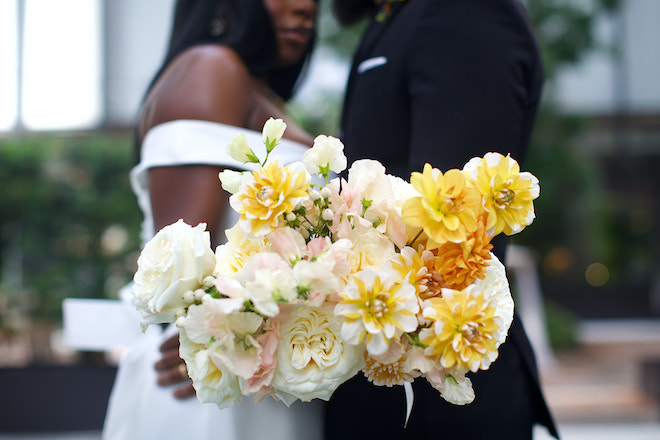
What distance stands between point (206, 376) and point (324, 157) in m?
0.36

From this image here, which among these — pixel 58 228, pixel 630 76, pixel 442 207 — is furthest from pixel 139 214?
pixel 630 76

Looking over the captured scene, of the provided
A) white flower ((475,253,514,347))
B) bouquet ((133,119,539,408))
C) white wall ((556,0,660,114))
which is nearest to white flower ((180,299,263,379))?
bouquet ((133,119,539,408))

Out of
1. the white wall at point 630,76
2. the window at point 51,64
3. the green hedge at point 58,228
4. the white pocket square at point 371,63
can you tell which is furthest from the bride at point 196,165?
the white wall at point 630,76

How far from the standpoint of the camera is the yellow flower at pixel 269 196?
82cm

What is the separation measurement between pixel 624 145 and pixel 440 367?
14.1 metres

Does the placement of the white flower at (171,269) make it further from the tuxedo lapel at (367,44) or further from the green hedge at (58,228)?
the green hedge at (58,228)

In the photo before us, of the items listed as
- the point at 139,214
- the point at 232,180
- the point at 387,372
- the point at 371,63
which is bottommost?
the point at 139,214

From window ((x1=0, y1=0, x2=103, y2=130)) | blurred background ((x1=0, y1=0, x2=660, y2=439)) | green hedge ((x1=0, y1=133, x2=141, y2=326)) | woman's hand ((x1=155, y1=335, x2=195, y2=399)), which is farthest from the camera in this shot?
window ((x1=0, y1=0, x2=103, y2=130))

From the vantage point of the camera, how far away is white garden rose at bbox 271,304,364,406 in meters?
0.84

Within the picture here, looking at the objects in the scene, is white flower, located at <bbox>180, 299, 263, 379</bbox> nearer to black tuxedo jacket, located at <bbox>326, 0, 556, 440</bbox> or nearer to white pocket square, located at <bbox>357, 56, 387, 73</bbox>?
black tuxedo jacket, located at <bbox>326, 0, 556, 440</bbox>

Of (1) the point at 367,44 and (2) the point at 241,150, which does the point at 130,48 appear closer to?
(1) the point at 367,44

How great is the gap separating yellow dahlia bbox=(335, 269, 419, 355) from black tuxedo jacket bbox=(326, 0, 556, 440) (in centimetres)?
51

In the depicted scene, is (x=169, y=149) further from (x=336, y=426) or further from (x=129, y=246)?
(x=129, y=246)

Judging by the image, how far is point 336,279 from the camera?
31.1 inches
